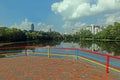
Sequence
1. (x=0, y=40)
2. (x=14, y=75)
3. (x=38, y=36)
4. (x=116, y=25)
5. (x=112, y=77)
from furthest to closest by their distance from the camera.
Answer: (x=38, y=36) < (x=116, y=25) < (x=0, y=40) < (x=14, y=75) < (x=112, y=77)

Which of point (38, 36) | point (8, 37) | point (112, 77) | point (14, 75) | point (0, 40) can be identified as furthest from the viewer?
point (38, 36)

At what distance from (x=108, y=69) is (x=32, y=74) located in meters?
4.70

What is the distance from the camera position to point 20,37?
145 metres

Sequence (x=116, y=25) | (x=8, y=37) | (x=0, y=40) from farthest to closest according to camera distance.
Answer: (x=116, y=25) → (x=8, y=37) → (x=0, y=40)

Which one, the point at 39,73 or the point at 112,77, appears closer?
the point at 112,77

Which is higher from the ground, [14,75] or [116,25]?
[116,25]

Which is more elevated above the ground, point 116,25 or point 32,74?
point 116,25

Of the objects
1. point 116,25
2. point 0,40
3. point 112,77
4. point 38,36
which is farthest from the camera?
point 38,36

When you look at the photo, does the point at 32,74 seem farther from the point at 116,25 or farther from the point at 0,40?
the point at 116,25

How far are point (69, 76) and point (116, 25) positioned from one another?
5195 inches

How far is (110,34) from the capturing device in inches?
5645

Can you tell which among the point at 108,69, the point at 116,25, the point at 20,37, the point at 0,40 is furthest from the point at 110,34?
the point at 108,69

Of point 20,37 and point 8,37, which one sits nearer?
point 8,37

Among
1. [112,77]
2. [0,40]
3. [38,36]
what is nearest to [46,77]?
[112,77]
